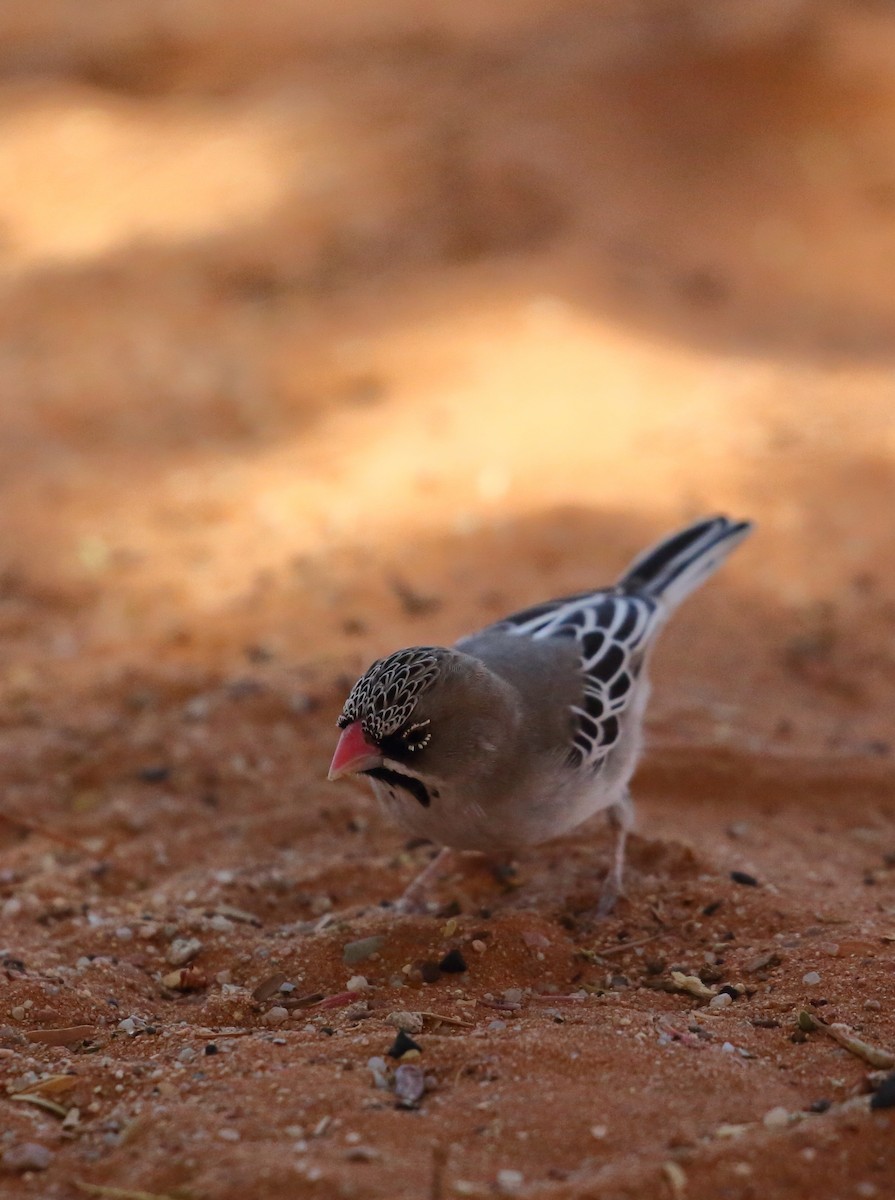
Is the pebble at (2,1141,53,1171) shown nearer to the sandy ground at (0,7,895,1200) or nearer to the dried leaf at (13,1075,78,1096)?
the sandy ground at (0,7,895,1200)

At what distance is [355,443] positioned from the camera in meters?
9.14

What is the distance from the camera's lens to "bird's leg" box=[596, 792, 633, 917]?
4.68 meters

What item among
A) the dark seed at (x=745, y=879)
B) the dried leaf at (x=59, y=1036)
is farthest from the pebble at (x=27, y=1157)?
the dark seed at (x=745, y=879)

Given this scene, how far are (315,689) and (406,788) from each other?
2221 mm

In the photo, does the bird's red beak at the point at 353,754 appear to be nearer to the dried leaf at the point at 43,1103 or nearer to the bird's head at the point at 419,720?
the bird's head at the point at 419,720

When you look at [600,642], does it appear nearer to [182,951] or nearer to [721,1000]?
[721,1000]

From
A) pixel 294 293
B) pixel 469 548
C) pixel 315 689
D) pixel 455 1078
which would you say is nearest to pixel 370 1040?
pixel 455 1078

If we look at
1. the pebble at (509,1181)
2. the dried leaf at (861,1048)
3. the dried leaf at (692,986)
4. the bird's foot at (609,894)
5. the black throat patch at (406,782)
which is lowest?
the bird's foot at (609,894)

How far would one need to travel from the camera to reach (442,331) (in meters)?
10.7

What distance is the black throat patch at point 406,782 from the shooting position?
4.27 meters

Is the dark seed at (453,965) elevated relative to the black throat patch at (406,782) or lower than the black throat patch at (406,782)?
lower

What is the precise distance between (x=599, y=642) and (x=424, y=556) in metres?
2.73

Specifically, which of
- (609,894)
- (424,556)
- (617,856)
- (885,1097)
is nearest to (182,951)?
(609,894)

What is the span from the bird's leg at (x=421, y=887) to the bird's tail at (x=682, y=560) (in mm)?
1623
